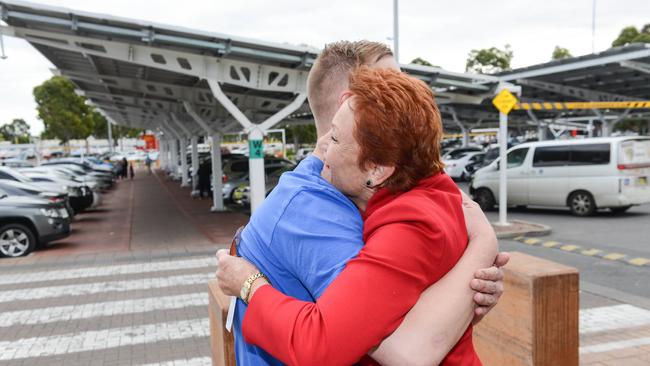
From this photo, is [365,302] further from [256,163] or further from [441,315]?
[256,163]

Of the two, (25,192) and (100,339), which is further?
(25,192)

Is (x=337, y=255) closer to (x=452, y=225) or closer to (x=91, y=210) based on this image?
(x=452, y=225)

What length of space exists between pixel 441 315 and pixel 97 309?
21.7 ft

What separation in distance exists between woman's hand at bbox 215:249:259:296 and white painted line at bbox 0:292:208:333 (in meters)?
5.78

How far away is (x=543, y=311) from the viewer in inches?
104

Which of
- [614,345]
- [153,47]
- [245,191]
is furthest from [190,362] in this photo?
[245,191]

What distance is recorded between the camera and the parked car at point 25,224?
36.3 ft

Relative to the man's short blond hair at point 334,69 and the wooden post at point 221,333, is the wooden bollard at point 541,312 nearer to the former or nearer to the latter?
the wooden post at point 221,333

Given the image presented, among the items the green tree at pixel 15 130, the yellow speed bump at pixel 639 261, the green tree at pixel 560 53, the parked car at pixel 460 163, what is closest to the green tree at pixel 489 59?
the green tree at pixel 560 53

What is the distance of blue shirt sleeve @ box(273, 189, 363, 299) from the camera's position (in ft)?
4.42

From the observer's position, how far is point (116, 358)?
5312mm

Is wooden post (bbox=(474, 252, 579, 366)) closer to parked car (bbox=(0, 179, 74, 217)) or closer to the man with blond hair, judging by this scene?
the man with blond hair

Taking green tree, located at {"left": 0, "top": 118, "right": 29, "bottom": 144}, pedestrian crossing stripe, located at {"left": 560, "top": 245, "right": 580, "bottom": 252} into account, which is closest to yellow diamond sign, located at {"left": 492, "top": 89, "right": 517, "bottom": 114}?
pedestrian crossing stripe, located at {"left": 560, "top": 245, "right": 580, "bottom": 252}

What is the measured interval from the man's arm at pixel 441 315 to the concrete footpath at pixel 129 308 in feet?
12.9
